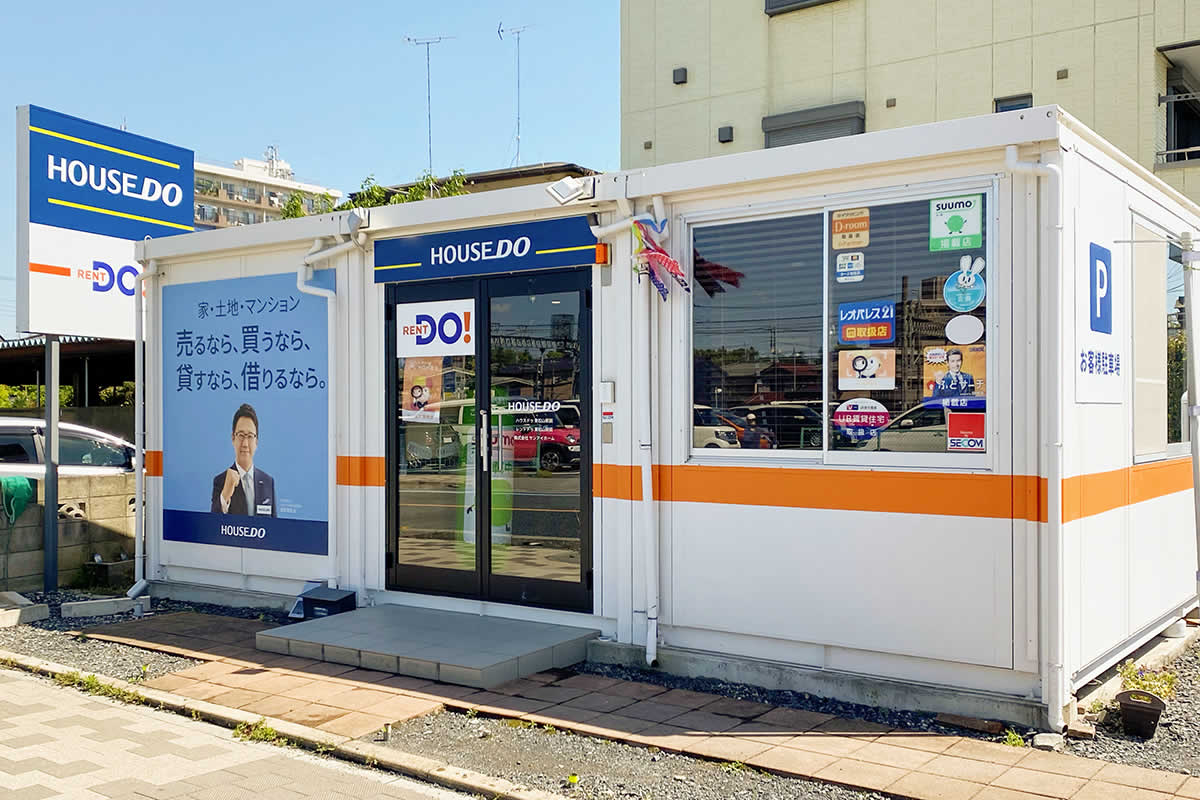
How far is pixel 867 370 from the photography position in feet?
20.4

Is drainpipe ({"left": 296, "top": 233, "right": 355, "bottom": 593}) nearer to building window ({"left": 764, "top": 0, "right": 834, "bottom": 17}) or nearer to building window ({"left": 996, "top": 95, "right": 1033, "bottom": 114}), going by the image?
building window ({"left": 996, "top": 95, "right": 1033, "bottom": 114})

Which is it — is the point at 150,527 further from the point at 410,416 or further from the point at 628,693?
the point at 628,693

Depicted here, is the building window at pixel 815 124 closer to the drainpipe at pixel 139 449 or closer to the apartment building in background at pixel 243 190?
the drainpipe at pixel 139 449

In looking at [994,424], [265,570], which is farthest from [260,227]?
[994,424]

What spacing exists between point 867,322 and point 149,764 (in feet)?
15.3

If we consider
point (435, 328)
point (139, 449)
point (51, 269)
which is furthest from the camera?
point (51, 269)

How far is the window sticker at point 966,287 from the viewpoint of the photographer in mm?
5855

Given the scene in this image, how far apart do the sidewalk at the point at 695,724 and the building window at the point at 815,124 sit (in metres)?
13.7

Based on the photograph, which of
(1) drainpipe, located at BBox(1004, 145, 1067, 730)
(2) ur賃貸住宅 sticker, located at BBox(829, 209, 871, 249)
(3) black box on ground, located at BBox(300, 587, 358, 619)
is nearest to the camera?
(1) drainpipe, located at BBox(1004, 145, 1067, 730)

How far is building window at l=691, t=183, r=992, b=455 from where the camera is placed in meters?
5.92

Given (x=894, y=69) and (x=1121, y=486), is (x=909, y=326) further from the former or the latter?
(x=894, y=69)

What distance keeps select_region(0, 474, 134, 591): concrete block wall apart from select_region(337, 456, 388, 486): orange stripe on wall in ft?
11.6

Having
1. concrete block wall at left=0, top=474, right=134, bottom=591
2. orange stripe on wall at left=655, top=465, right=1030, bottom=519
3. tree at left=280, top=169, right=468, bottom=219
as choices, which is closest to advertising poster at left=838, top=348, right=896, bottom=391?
orange stripe on wall at left=655, top=465, right=1030, bottom=519

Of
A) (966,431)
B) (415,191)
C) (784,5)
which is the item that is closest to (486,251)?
(966,431)
